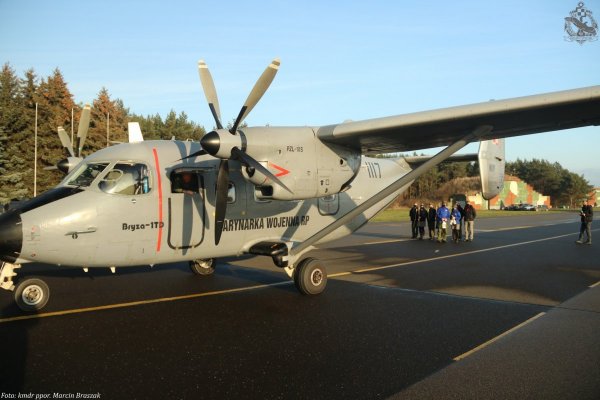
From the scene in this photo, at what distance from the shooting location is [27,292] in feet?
24.4

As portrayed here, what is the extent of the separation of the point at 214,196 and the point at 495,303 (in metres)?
6.02

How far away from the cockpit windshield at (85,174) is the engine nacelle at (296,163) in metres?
2.75

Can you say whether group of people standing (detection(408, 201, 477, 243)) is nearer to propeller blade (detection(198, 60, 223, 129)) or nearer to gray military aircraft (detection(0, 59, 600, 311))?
gray military aircraft (detection(0, 59, 600, 311))

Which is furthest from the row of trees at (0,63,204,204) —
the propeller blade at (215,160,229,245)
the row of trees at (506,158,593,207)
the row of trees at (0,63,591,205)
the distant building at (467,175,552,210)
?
the row of trees at (506,158,593,207)

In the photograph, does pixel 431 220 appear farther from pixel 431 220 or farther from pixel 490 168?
pixel 490 168

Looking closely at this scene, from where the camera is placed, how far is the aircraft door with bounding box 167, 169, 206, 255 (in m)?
8.48

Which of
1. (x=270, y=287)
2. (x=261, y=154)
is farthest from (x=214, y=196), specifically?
(x=270, y=287)

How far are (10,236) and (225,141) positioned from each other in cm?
376

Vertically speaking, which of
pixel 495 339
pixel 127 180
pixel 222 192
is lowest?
pixel 495 339

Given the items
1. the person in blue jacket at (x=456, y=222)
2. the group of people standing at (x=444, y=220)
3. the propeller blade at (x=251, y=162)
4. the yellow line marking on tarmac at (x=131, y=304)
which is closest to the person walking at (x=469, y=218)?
the group of people standing at (x=444, y=220)

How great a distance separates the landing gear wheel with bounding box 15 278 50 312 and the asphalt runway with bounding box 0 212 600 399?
0.22 m

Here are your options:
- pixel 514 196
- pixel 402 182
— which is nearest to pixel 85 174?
pixel 402 182

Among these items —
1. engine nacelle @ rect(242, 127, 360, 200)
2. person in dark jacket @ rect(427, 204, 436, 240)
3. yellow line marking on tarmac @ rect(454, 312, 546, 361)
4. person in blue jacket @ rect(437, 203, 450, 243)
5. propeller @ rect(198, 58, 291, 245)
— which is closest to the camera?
yellow line marking on tarmac @ rect(454, 312, 546, 361)

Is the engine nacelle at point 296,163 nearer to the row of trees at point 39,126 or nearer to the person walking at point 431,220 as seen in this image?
the person walking at point 431,220
